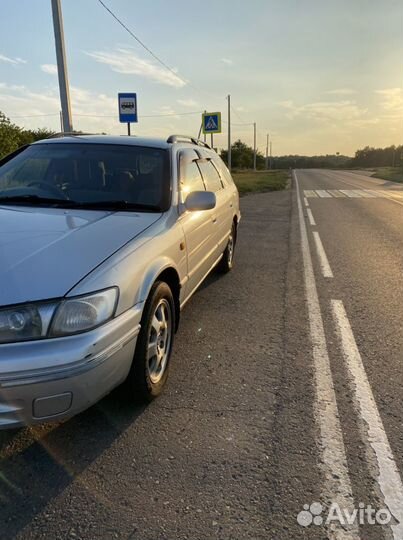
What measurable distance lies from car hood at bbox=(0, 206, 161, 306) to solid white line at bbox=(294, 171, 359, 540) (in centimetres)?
163

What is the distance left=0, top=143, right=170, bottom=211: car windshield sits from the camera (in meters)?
3.43

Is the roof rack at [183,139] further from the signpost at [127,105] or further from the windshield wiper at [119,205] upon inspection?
the signpost at [127,105]

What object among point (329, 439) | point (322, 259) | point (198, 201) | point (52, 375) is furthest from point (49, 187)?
point (322, 259)

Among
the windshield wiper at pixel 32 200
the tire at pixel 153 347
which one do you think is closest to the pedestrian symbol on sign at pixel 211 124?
the windshield wiper at pixel 32 200

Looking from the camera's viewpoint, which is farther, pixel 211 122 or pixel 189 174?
pixel 211 122

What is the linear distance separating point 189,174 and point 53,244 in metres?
1.95

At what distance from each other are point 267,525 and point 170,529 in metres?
0.43

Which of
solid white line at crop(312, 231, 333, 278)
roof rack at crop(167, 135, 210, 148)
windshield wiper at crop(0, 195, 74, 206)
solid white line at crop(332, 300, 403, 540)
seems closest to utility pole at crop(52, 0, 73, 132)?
roof rack at crop(167, 135, 210, 148)

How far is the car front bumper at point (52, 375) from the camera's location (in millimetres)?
2021

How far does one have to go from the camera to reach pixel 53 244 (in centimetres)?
252

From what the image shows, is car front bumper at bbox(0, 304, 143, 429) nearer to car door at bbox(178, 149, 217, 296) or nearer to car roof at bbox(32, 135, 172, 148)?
car door at bbox(178, 149, 217, 296)

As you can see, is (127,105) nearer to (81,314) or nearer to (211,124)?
(81,314)

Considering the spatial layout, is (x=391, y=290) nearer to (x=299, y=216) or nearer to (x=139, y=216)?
(x=139, y=216)

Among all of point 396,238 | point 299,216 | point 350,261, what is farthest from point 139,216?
point 299,216
